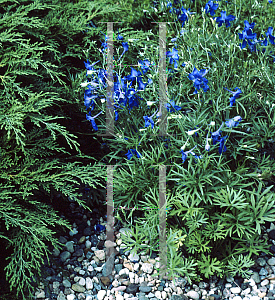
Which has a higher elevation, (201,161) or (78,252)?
(201,161)

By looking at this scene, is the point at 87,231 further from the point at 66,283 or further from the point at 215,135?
the point at 215,135

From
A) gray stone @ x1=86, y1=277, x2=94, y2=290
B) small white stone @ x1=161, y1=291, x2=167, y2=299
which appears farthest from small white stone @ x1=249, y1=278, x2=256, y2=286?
gray stone @ x1=86, y1=277, x2=94, y2=290

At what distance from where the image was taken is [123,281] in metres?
2.09

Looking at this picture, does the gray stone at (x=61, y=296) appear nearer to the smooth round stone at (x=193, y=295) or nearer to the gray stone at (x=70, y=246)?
the gray stone at (x=70, y=246)

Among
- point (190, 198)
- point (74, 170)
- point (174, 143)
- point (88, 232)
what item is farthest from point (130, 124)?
point (88, 232)

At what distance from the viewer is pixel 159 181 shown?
2141mm

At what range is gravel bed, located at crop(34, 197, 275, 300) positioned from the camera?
2010 millimetres

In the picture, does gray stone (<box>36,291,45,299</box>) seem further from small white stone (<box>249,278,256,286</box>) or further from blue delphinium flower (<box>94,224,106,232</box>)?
small white stone (<box>249,278,256,286</box>)

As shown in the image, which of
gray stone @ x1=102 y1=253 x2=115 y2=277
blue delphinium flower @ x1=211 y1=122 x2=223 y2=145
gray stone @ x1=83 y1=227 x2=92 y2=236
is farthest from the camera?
gray stone @ x1=83 y1=227 x2=92 y2=236

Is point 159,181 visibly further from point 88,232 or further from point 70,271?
point 70,271

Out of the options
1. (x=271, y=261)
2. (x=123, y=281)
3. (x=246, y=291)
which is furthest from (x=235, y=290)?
(x=123, y=281)

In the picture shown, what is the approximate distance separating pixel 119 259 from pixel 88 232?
316 millimetres

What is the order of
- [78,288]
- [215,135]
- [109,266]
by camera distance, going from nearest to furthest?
1. [215,135]
2. [78,288]
3. [109,266]

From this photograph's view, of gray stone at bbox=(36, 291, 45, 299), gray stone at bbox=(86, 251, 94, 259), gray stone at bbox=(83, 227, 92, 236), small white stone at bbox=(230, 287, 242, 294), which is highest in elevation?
gray stone at bbox=(36, 291, 45, 299)
